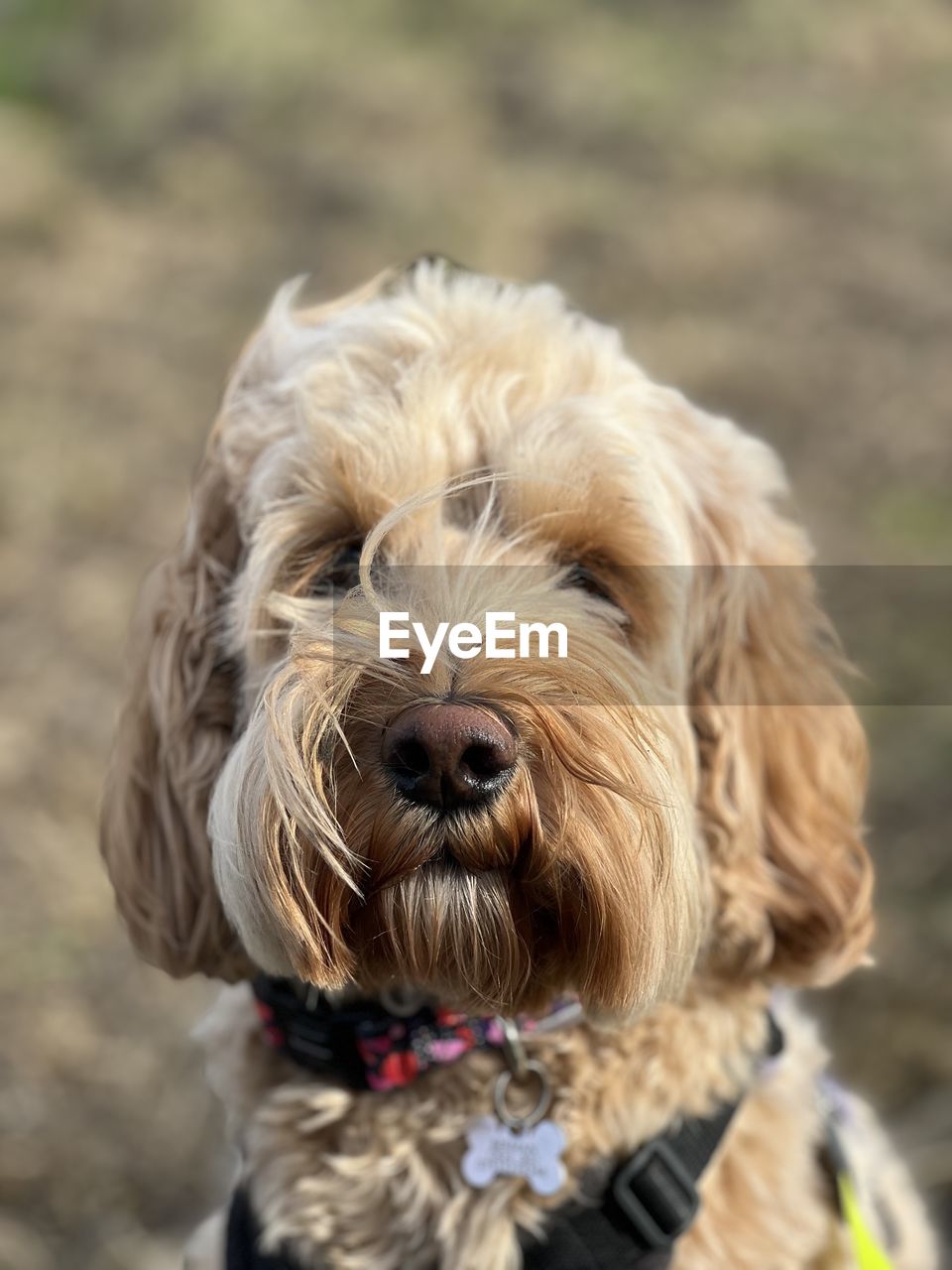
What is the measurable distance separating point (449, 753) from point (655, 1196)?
811 mm

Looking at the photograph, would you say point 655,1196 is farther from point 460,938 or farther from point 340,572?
point 340,572

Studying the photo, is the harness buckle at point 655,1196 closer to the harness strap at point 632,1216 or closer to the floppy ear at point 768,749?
the harness strap at point 632,1216

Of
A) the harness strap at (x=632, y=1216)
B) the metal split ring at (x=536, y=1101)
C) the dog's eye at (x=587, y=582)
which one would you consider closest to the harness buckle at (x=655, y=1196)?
the harness strap at (x=632, y=1216)

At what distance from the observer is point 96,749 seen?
4629 mm

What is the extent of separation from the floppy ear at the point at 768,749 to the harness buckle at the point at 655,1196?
1.08 ft

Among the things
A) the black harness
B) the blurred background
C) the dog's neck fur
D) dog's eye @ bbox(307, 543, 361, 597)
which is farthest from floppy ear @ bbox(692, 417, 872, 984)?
the blurred background

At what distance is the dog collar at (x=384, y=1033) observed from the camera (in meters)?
2.00

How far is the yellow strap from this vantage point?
80.3 inches

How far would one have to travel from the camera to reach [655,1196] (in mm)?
1910

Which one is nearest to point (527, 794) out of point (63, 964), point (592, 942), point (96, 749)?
point (592, 942)

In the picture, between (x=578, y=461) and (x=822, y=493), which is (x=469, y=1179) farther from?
(x=822, y=493)

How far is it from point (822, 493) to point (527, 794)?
185 inches

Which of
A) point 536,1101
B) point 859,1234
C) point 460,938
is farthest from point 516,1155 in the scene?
point 859,1234

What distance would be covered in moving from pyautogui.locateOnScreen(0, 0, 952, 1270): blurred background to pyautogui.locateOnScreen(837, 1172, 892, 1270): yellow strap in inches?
55.1
